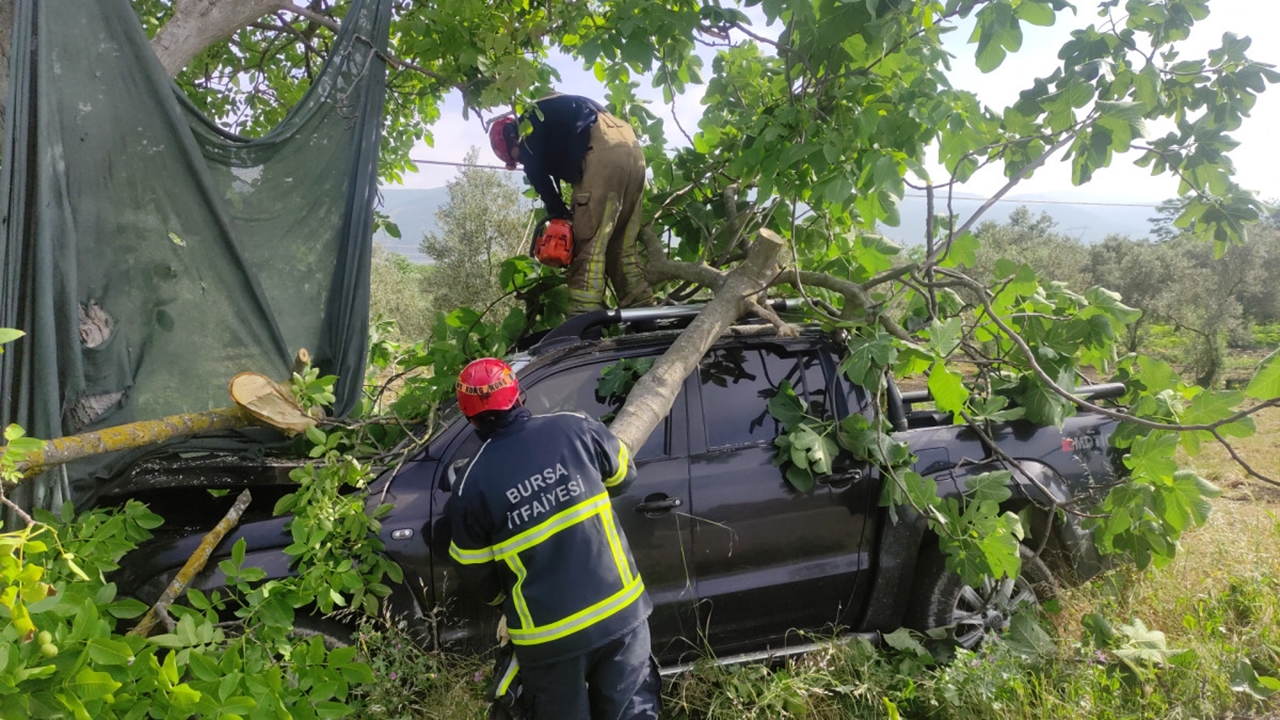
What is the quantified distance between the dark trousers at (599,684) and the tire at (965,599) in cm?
149

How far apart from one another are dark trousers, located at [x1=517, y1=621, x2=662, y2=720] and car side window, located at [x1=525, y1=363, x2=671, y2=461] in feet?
2.72

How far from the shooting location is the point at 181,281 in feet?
10.1

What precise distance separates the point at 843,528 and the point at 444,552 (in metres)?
1.68

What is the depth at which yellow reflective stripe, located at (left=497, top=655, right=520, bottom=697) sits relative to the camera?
2344 millimetres

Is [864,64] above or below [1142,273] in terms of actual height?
above

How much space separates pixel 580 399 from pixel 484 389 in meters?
0.75

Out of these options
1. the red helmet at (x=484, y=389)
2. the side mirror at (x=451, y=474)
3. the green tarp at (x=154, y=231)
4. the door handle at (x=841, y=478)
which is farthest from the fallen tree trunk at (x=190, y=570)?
the door handle at (x=841, y=478)

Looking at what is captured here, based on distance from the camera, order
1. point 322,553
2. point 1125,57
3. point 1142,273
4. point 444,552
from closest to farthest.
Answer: point 322,553 → point 444,552 → point 1125,57 → point 1142,273

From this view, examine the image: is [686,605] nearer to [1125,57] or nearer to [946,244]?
[946,244]

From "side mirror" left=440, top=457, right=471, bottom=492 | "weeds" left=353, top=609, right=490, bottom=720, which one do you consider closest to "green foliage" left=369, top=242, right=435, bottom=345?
"side mirror" left=440, top=457, right=471, bottom=492

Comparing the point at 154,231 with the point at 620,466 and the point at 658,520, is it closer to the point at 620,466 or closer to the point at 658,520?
the point at 620,466

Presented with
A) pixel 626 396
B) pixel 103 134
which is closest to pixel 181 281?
pixel 103 134

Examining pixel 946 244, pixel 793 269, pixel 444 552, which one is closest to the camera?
pixel 444 552

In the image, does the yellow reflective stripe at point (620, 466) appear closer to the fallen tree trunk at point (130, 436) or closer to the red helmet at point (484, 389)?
the red helmet at point (484, 389)
